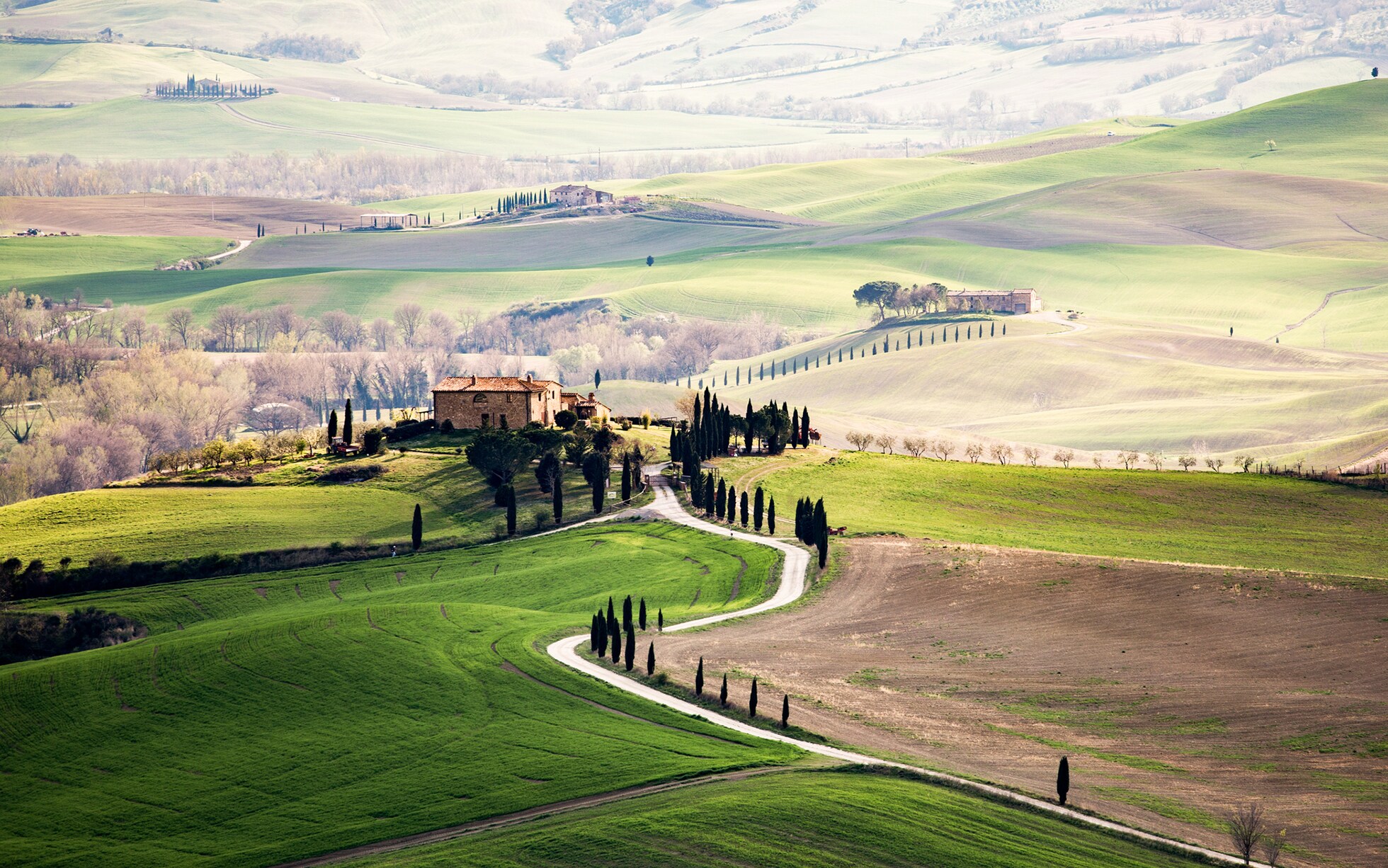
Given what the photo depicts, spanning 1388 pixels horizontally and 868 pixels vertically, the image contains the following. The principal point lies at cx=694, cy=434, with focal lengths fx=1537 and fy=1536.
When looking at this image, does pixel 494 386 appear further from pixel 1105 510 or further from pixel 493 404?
pixel 1105 510

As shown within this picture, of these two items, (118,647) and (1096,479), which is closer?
(118,647)

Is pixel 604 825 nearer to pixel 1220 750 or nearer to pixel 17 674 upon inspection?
pixel 1220 750

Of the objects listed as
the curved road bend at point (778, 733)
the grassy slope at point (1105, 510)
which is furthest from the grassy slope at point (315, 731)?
the grassy slope at point (1105, 510)

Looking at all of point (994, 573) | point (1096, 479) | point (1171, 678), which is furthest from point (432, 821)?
point (1096, 479)

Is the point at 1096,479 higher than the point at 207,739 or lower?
higher

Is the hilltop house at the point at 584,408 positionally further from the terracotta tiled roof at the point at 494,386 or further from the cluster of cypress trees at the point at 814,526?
the cluster of cypress trees at the point at 814,526
